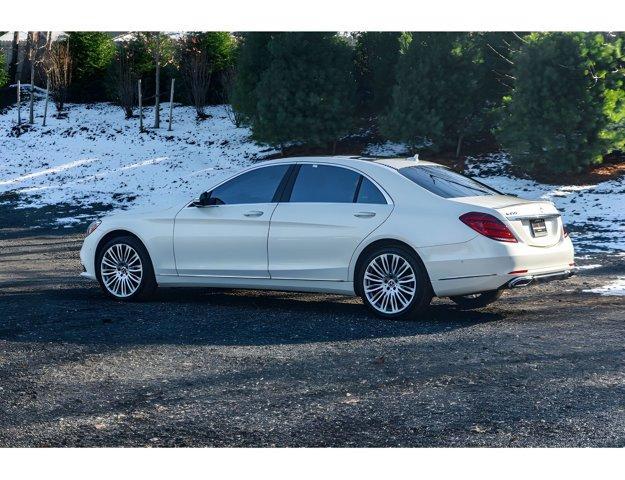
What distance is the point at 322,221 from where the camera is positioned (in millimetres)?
8727

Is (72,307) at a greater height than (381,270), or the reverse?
(381,270)

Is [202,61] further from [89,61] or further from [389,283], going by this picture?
[389,283]

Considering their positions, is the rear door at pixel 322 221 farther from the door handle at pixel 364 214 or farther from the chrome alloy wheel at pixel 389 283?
the chrome alloy wheel at pixel 389 283

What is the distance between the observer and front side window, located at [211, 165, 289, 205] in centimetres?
924

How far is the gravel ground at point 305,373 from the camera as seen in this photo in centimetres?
511

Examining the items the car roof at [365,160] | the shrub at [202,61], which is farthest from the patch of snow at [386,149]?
the car roof at [365,160]

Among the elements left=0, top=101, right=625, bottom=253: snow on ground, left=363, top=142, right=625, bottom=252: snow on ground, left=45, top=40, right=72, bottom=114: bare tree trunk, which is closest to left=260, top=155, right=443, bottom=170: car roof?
left=363, top=142, right=625, bottom=252: snow on ground

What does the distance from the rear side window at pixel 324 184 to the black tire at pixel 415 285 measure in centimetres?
66

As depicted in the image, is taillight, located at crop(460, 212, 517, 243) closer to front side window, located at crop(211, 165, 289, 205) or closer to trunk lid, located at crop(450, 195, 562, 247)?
trunk lid, located at crop(450, 195, 562, 247)

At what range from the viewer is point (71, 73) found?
3600 centimetres

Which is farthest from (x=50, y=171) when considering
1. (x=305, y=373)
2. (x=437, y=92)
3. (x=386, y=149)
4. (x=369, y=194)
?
(x=305, y=373)

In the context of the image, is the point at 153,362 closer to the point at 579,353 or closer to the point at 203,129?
the point at 579,353

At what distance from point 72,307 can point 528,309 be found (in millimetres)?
4691

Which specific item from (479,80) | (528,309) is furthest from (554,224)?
(479,80)
